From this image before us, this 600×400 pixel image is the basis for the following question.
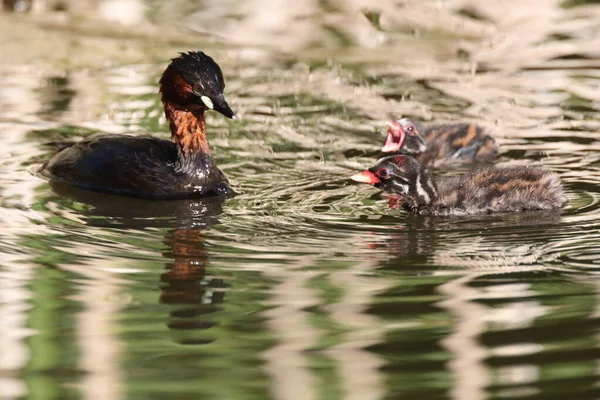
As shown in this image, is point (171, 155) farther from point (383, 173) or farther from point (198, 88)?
point (383, 173)

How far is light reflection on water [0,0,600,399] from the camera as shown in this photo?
5.07 meters

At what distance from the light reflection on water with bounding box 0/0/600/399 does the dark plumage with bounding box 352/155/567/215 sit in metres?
0.13

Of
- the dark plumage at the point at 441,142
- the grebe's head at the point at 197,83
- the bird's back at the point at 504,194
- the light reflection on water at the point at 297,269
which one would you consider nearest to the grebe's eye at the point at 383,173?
the light reflection on water at the point at 297,269

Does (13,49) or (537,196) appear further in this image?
(13,49)

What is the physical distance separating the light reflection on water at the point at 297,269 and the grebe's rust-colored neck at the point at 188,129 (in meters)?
0.44

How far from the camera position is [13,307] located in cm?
603

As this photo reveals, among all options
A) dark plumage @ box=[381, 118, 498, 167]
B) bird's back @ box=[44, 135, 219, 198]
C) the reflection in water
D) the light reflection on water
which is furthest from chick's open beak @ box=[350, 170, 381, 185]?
dark plumage @ box=[381, 118, 498, 167]

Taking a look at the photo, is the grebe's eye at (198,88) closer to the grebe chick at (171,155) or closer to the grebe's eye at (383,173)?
the grebe chick at (171,155)

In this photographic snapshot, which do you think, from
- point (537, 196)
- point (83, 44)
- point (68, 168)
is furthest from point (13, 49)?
point (537, 196)

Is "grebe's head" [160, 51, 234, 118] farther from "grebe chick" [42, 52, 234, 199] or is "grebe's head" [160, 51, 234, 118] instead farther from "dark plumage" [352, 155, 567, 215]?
"dark plumage" [352, 155, 567, 215]

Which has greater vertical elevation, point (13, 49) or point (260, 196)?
point (13, 49)

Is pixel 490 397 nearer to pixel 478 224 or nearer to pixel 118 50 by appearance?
pixel 478 224

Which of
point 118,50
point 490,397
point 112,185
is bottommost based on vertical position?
point 490,397

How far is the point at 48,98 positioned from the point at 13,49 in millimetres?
1973
